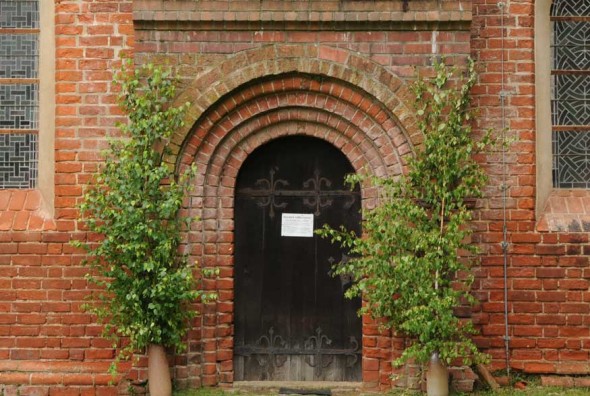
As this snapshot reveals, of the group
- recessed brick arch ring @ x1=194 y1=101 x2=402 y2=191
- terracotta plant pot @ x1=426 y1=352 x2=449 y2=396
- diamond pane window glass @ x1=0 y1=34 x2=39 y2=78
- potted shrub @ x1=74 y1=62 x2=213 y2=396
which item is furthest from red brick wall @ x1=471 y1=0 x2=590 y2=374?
diamond pane window glass @ x1=0 y1=34 x2=39 y2=78

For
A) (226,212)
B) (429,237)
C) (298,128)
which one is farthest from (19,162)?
(429,237)

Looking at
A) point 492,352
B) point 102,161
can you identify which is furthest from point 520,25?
point 102,161

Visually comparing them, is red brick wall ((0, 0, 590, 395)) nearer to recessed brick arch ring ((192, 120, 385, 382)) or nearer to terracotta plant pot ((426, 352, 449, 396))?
recessed brick arch ring ((192, 120, 385, 382))

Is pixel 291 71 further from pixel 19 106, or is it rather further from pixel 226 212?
pixel 19 106

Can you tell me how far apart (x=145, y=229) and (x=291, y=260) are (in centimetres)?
159

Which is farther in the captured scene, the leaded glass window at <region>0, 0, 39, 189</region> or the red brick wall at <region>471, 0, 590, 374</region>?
the leaded glass window at <region>0, 0, 39, 189</region>

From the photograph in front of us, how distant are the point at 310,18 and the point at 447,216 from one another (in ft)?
7.47

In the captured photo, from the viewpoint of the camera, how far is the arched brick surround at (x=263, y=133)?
267 inches

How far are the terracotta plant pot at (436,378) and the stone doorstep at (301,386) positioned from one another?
2.54 ft

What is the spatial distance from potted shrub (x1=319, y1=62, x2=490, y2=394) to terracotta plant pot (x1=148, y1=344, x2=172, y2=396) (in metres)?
1.80

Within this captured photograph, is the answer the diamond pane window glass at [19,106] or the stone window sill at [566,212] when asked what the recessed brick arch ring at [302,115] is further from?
the diamond pane window glass at [19,106]

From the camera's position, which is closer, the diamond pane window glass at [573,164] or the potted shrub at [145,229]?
the potted shrub at [145,229]

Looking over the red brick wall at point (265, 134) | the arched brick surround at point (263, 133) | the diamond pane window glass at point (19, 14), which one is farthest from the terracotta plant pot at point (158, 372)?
the diamond pane window glass at point (19, 14)

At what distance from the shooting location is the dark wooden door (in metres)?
7.14
